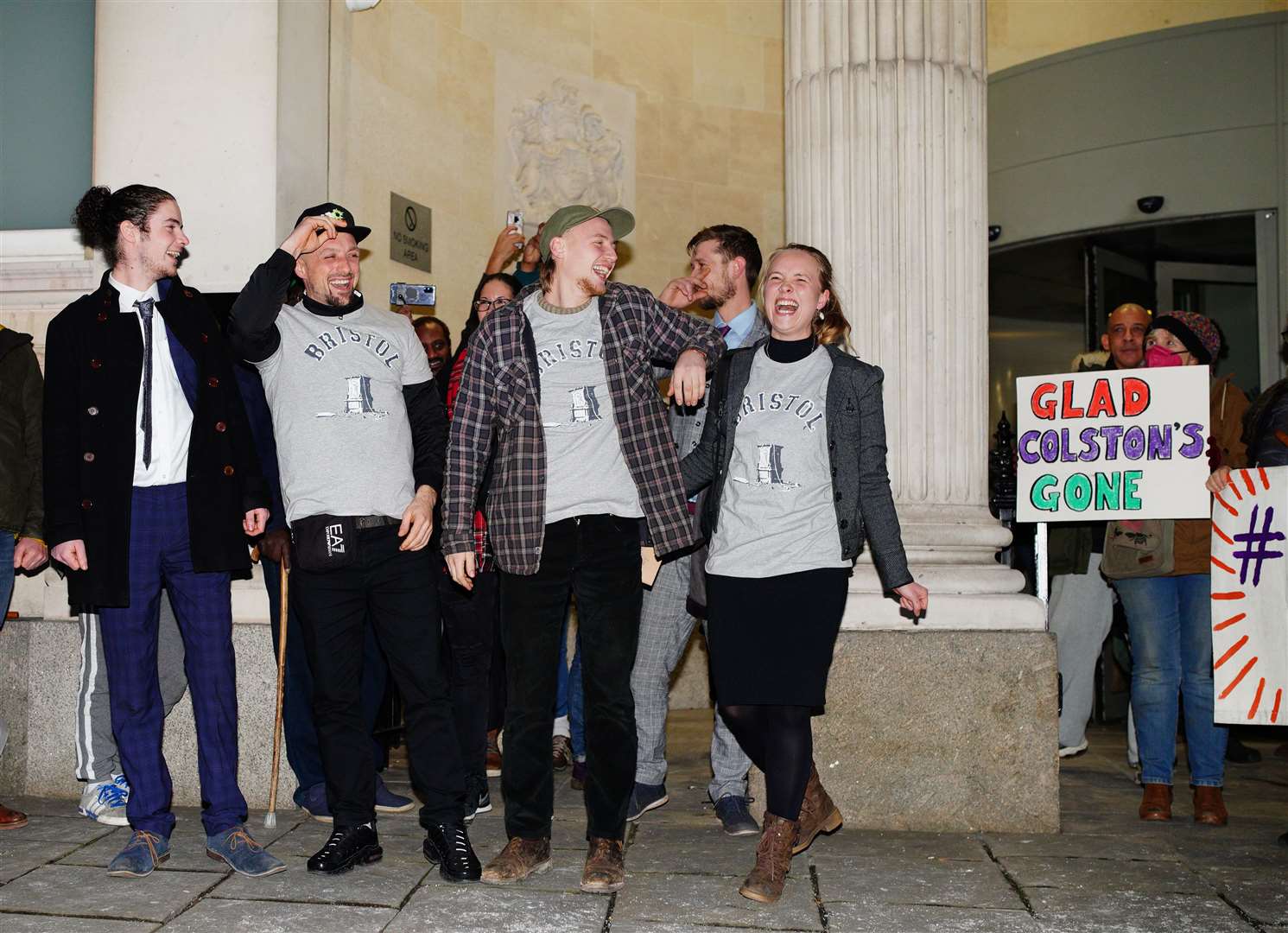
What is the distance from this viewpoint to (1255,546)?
4969mm

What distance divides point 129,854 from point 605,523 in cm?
182

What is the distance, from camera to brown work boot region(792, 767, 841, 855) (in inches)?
166

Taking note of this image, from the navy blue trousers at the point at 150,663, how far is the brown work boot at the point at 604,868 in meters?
1.16

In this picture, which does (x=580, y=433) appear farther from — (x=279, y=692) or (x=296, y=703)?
(x=296, y=703)

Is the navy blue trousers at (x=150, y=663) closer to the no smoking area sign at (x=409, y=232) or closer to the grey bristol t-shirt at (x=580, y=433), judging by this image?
the grey bristol t-shirt at (x=580, y=433)

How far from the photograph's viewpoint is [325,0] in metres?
6.18

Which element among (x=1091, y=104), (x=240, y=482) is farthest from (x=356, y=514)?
(x=1091, y=104)

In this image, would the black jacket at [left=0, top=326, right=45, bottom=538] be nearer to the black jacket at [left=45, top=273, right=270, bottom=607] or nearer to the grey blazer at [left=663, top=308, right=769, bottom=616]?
the black jacket at [left=45, top=273, right=270, bottom=607]

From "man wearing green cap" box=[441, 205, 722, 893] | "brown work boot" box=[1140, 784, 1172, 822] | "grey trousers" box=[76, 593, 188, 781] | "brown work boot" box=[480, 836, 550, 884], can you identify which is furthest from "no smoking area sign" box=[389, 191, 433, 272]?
"brown work boot" box=[1140, 784, 1172, 822]

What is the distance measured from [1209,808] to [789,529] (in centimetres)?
226

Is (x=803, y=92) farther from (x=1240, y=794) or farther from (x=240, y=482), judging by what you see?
(x=1240, y=794)

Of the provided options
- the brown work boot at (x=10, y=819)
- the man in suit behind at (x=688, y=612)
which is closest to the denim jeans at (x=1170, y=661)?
the man in suit behind at (x=688, y=612)

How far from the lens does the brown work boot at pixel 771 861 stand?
3838 mm

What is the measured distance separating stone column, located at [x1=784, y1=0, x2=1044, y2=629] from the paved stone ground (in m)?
1.11
